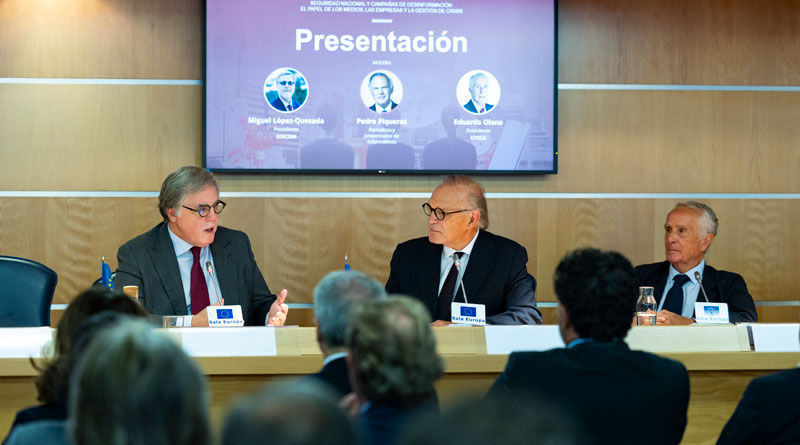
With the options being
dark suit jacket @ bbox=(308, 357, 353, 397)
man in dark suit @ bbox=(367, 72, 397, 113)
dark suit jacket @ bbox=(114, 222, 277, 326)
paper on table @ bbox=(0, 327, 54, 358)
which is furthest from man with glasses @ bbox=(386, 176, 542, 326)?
dark suit jacket @ bbox=(308, 357, 353, 397)

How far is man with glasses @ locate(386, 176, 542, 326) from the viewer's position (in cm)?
380

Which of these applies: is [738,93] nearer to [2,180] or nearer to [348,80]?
[348,80]

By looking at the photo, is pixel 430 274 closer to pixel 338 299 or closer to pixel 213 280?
pixel 213 280

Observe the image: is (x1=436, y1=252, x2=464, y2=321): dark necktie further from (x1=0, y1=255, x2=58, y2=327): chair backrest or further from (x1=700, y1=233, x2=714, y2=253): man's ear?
(x1=0, y1=255, x2=58, y2=327): chair backrest

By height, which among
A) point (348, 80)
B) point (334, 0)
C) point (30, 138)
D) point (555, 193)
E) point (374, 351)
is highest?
point (334, 0)

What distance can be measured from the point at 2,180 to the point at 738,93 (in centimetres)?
423

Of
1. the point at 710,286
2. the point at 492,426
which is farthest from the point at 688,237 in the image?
the point at 492,426

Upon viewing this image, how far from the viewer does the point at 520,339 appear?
8.98 ft

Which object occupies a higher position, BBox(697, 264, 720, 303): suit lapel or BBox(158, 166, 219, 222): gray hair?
BBox(158, 166, 219, 222): gray hair

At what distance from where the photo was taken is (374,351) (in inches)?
57.1

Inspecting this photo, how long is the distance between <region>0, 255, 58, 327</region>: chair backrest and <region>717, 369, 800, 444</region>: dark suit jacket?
276cm

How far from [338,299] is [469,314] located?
1527 millimetres

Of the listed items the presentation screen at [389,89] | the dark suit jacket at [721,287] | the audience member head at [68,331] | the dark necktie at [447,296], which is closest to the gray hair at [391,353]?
the audience member head at [68,331]

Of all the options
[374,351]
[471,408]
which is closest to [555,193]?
[374,351]
